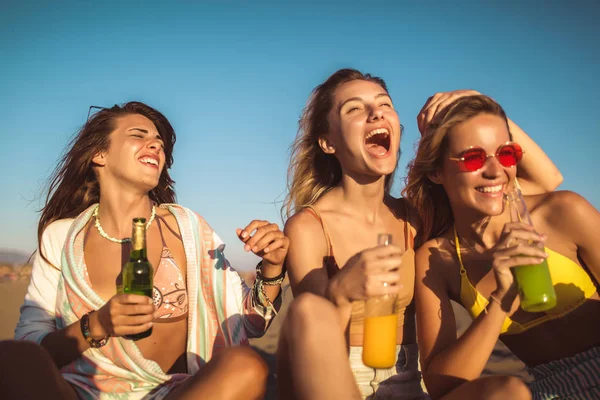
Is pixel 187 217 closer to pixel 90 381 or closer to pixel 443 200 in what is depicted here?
pixel 90 381

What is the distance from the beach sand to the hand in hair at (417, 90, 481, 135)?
6.29ft

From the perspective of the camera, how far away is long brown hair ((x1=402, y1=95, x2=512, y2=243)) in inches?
140

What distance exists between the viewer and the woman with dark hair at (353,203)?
11.4 feet

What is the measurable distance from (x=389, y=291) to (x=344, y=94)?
2017 millimetres

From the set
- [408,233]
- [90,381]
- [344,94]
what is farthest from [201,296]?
[344,94]

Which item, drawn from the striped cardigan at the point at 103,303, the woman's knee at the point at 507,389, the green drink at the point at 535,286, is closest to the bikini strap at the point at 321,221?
the striped cardigan at the point at 103,303

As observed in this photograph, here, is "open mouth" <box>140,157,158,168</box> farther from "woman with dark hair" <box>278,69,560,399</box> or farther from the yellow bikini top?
the yellow bikini top

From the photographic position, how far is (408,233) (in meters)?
4.02

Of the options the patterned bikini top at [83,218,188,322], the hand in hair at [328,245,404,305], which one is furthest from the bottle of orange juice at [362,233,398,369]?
the patterned bikini top at [83,218,188,322]

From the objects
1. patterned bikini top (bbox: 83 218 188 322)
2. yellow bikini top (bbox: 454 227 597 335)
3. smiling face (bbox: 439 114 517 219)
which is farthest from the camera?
patterned bikini top (bbox: 83 218 188 322)

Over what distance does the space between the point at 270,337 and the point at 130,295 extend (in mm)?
7102

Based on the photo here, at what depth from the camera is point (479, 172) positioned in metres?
3.35

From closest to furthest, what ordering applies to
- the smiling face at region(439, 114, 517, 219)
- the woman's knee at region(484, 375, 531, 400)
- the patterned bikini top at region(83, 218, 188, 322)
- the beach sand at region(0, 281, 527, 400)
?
1. the woman's knee at region(484, 375, 531, 400)
2. the smiling face at region(439, 114, 517, 219)
3. the patterned bikini top at region(83, 218, 188, 322)
4. the beach sand at region(0, 281, 527, 400)

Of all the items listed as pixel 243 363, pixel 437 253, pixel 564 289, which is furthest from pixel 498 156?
pixel 243 363
